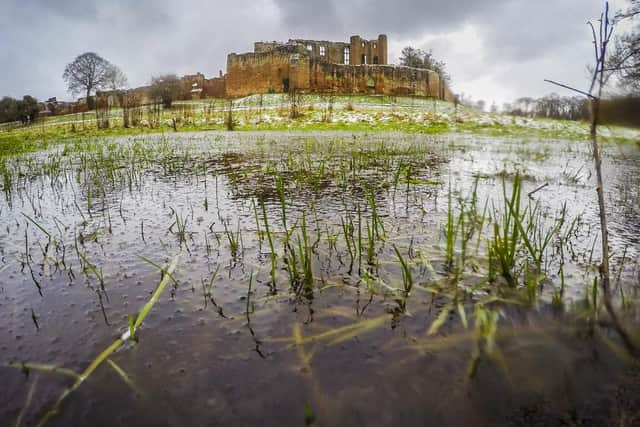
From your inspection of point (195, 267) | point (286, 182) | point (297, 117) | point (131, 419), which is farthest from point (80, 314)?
point (297, 117)

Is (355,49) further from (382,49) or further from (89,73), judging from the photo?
(89,73)

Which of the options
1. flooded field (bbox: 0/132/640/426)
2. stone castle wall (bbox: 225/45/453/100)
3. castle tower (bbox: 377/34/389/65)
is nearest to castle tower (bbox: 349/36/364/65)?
castle tower (bbox: 377/34/389/65)

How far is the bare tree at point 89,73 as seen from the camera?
5266 centimetres

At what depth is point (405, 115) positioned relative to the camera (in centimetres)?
1945

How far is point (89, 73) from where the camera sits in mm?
53094

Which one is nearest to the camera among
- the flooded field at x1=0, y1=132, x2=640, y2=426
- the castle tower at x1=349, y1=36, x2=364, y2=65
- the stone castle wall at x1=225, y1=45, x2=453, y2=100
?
the flooded field at x1=0, y1=132, x2=640, y2=426

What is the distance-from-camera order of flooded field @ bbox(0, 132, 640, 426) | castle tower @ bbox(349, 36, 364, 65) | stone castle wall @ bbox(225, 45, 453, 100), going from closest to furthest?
flooded field @ bbox(0, 132, 640, 426) < stone castle wall @ bbox(225, 45, 453, 100) < castle tower @ bbox(349, 36, 364, 65)

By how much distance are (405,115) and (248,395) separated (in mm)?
19878

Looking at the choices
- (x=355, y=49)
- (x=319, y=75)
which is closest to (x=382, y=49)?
(x=355, y=49)

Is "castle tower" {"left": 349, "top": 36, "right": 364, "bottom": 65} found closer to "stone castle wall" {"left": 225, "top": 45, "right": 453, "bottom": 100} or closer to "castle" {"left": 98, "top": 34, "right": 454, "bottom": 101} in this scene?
"castle" {"left": 98, "top": 34, "right": 454, "bottom": 101}

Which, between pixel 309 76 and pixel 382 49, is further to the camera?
pixel 382 49

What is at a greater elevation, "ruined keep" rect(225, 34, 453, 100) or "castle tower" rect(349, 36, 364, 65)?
"castle tower" rect(349, 36, 364, 65)

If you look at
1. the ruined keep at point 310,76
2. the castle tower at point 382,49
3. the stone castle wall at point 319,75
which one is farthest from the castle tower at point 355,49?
the stone castle wall at point 319,75

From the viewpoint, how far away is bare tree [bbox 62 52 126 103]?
52.7 metres
